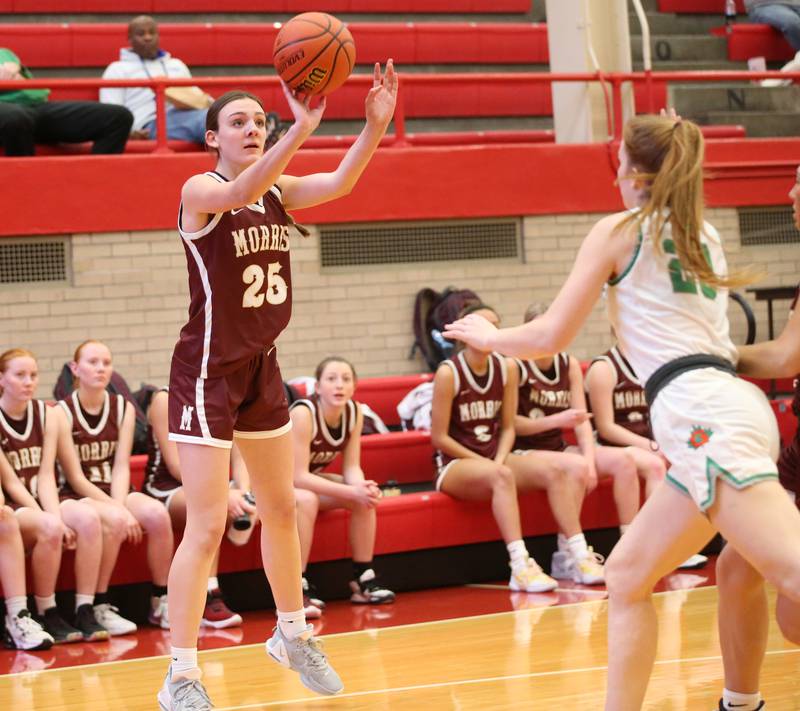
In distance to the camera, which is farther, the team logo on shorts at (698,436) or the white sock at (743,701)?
the white sock at (743,701)

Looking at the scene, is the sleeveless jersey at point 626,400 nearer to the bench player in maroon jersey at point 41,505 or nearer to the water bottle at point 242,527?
the water bottle at point 242,527

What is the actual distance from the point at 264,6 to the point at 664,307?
28.9 feet

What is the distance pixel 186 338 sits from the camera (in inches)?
154

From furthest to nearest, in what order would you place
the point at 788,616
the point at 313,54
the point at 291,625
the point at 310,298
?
the point at 310,298
the point at 291,625
the point at 313,54
the point at 788,616

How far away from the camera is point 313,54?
3.83 meters

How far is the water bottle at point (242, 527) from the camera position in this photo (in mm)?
5918

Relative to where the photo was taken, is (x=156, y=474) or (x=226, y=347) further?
(x=156, y=474)

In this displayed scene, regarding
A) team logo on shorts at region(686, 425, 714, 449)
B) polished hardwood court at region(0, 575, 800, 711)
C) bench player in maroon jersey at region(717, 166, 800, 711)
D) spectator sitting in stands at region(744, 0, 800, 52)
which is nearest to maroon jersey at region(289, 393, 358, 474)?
polished hardwood court at region(0, 575, 800, 711)

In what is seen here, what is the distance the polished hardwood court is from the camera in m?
4.12

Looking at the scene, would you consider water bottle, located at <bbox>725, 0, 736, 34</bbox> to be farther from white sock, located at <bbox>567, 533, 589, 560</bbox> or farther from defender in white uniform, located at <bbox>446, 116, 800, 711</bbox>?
defender in white uniform, located at <bbox>446, 116, 800, 711</bbox>

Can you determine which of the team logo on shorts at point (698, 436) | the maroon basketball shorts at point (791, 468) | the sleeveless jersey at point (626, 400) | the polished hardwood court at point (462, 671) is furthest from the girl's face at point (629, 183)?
the sleeveless jersey at point (626, 400)

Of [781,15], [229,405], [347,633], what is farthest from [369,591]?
[781,15]

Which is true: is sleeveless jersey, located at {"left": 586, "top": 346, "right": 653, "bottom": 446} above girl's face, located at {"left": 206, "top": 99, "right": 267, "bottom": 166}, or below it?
below

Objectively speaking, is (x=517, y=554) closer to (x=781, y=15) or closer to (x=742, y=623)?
(x=742, y=623)
